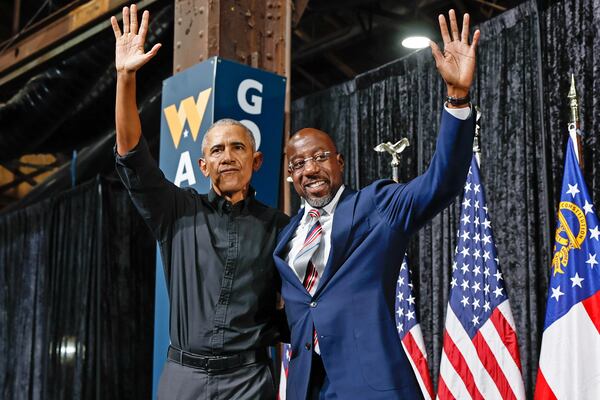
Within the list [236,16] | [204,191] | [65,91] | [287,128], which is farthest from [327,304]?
[65,91]

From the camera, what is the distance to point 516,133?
14.9 ft

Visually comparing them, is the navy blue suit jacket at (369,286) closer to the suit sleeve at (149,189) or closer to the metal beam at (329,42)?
the suit sleeve at (149,189)

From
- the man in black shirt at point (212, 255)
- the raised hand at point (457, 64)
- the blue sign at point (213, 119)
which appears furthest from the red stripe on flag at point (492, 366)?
the raised hand at point (457, 64)

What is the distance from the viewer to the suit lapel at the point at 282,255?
82.7 inches

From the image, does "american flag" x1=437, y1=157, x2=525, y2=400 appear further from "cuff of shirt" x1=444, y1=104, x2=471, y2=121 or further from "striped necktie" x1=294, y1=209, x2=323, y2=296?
"cuff of shirt" x1=444, y1=104, x2=471, y2=121

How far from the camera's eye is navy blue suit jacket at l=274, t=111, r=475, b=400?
1.91 metres

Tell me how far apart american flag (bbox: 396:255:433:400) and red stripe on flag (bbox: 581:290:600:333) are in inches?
46.4

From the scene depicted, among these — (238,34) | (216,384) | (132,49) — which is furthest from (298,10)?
(216,384)

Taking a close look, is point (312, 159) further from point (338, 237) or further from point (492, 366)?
point (492, 366)

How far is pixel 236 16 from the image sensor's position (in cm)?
349

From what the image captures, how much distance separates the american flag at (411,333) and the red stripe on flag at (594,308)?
1.18 metres

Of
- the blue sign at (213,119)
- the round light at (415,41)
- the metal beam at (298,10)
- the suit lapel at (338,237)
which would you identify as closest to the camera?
the suit lapel at (338,237)

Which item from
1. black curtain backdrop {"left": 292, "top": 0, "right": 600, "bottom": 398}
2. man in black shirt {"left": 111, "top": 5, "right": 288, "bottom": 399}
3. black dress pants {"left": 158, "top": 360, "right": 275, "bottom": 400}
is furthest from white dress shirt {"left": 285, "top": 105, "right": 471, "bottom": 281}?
black curtain backdrop {"left": 292, "top": 0, "right": 600, "bottom": 398}

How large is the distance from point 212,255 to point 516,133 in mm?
2828
